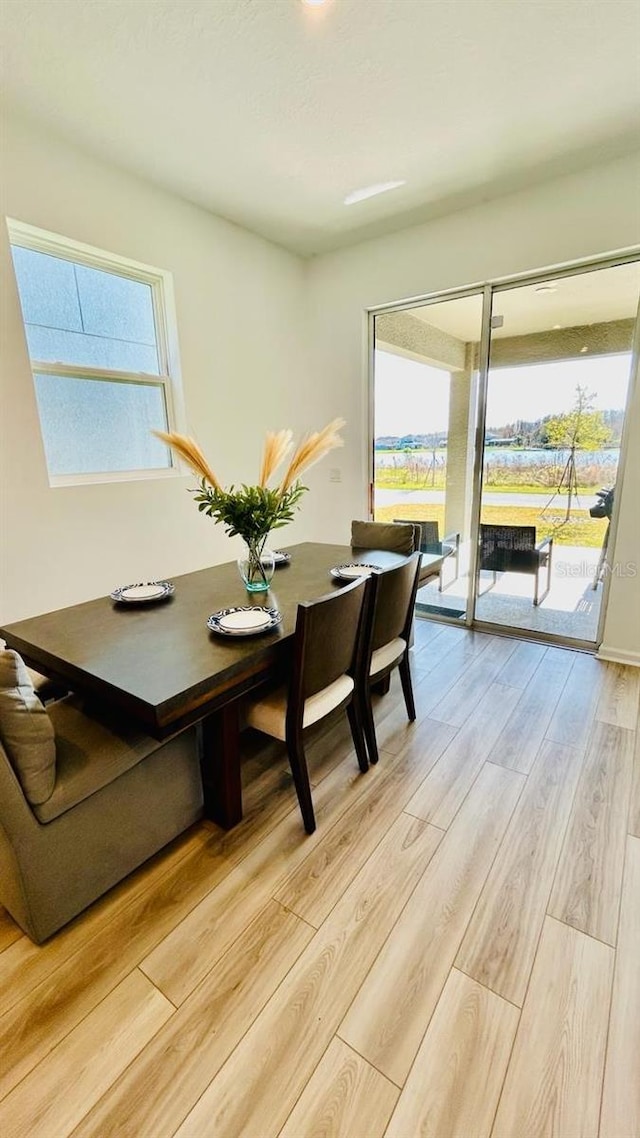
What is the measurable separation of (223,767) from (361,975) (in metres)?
0.71

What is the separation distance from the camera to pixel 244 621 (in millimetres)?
1659

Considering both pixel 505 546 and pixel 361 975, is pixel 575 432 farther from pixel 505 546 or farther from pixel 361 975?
pixel 361 975

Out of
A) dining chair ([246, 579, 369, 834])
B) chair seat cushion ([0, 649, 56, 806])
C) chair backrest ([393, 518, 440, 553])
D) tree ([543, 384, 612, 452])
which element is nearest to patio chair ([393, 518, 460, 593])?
chair backrest ([393, 518, 440, 553])

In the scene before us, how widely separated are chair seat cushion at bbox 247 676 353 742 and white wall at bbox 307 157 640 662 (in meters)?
2.20

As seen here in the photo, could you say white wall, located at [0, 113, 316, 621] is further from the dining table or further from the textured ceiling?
the dining table

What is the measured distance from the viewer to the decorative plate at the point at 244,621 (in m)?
1.57

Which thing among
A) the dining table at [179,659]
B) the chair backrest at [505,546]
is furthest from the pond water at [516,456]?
the dining table at [179,659]

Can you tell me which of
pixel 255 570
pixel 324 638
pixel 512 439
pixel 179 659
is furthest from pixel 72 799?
pixel 512 439

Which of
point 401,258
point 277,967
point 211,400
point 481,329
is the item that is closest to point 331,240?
point 401,258

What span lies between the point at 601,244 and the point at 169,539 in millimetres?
3103

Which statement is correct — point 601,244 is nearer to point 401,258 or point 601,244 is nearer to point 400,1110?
point 401,258

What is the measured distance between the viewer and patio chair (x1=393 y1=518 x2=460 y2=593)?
366cm

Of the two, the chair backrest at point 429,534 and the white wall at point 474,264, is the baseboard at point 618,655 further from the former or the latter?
the chair backrest at point 429,534

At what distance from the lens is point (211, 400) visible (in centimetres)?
327
